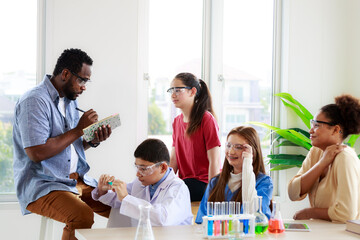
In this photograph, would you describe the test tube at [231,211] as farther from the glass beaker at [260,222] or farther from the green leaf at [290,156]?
the green leaf at [290,156]

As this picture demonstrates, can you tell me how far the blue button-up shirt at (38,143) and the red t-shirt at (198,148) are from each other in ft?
2.75

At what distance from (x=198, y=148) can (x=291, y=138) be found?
1262mm

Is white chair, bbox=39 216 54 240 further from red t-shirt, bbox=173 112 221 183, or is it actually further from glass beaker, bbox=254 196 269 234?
glass beaker, bbox=254 196 269 234

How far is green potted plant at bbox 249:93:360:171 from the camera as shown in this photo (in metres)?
4.11

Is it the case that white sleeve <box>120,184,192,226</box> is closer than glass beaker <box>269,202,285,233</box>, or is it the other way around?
glass beaker <box>269,202,285,233</box>

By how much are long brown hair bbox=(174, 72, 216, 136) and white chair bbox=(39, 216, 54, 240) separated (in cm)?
106

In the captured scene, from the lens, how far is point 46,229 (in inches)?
103

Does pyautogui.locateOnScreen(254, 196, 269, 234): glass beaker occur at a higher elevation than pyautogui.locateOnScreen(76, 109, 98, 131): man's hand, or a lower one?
lower

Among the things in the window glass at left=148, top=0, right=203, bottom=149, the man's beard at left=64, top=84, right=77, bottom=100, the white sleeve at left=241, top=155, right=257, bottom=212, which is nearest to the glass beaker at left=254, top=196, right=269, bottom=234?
the white sleeve at left=241, top=155, right=257, bottom=212

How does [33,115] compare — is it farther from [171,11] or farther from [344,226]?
[171,11]

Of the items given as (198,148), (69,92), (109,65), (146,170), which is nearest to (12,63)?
(109,65)

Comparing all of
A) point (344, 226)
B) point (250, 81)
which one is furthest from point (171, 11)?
point (344, 226)

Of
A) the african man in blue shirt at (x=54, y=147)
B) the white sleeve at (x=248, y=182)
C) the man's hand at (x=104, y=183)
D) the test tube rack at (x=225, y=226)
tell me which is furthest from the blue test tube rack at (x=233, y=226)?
the african man in blue shirt at (x=54, y=147)

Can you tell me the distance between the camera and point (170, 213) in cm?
227
